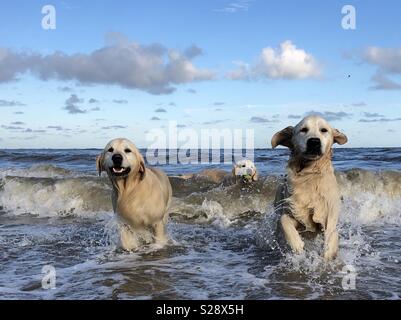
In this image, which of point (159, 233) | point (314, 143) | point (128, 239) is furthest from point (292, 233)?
point (128, 239)

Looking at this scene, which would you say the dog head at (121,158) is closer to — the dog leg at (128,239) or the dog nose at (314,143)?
the dog leg at (128,239)

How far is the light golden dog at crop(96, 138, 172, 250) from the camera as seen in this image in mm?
6785

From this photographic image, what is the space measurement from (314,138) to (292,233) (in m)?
1.14

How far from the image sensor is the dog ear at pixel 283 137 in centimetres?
630

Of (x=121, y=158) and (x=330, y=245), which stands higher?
(x=121, y=158)

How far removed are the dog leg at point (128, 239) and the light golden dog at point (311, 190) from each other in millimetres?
2179

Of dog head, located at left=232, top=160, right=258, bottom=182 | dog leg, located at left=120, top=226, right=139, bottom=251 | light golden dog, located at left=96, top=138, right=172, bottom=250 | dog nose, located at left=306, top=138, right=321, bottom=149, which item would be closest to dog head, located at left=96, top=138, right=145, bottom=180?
light golden dog, located at left=96, top=138, right=172, bottom=250

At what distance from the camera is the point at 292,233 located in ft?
19.7

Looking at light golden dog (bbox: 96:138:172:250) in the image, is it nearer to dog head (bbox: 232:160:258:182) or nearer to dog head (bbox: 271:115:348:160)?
dog head (bbox: 271:115:348:160)

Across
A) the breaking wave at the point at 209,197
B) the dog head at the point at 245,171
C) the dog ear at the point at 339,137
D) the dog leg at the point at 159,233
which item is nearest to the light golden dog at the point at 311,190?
the dog ear at the point at 339,137

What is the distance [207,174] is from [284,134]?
32.7 feet

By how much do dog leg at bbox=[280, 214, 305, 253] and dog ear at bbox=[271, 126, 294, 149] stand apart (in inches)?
34.9

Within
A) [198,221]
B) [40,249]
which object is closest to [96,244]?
[40,249]

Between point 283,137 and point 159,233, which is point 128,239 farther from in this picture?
point 283,137
